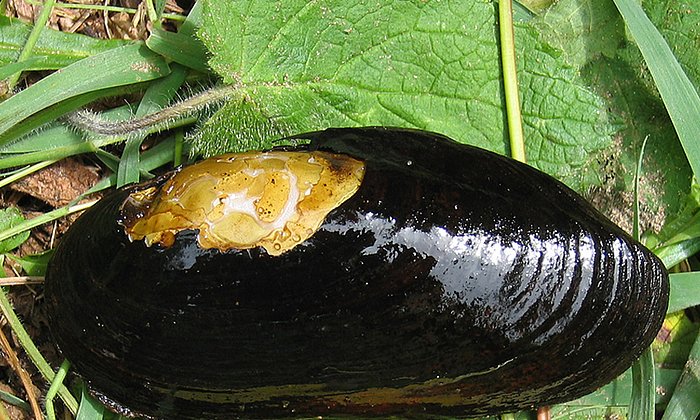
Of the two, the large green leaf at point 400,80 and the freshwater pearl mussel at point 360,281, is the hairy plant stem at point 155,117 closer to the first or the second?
the large green leaf at point 400,80

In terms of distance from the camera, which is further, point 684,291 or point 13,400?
point 13,400

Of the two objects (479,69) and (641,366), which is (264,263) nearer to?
(479,69)

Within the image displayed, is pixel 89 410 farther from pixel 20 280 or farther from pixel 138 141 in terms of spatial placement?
pixel 138 141

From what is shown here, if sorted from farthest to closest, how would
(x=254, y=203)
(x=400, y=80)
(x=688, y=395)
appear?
(x=688, y=395), (x=400, y=80), (x=254, y=203)

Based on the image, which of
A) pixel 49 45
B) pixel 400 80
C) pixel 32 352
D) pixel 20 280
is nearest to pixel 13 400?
pixel 32 352

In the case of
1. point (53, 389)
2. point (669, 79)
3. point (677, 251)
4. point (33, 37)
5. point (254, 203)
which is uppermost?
point (33, 37)

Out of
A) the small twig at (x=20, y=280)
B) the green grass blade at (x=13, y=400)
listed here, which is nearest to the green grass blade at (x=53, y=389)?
the green grass blade at (x=13, y=400)

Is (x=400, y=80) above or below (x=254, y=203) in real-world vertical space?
above

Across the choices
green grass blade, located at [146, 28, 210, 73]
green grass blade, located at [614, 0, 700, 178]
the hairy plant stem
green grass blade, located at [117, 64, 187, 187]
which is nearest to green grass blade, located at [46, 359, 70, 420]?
green grass blade, located at [117, 64, 187, 187]

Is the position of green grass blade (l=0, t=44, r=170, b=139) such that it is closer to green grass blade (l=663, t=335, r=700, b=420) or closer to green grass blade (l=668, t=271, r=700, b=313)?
green grass blade (l=668, t=271, r=700, b=313)
